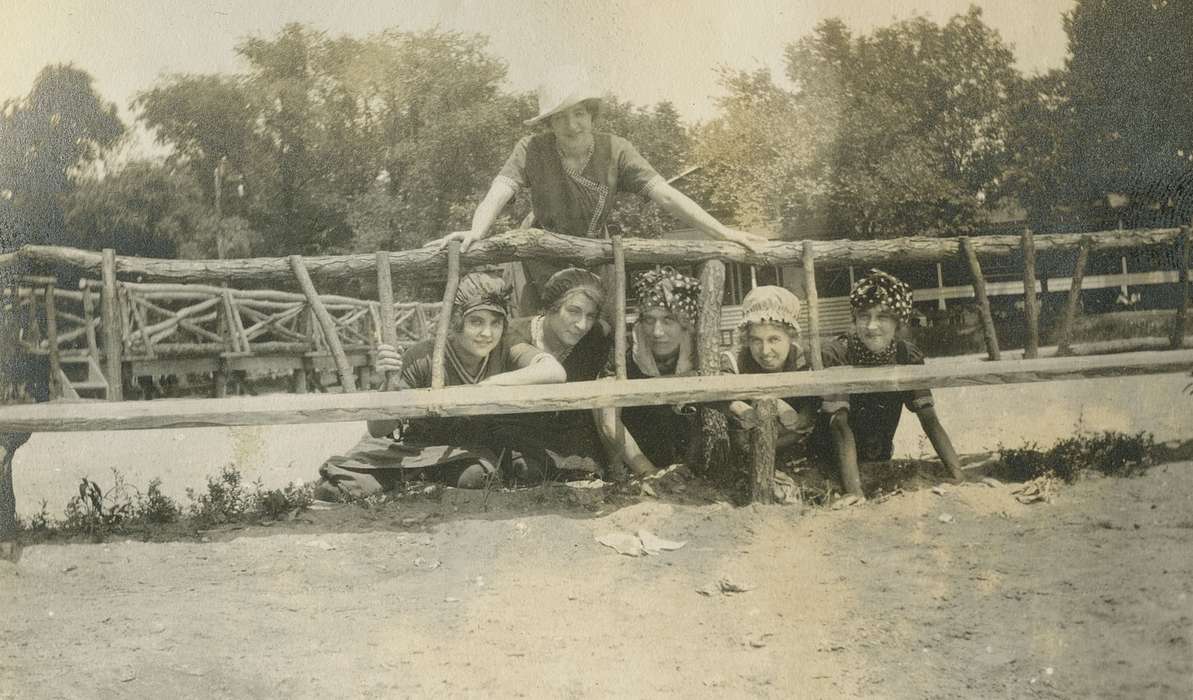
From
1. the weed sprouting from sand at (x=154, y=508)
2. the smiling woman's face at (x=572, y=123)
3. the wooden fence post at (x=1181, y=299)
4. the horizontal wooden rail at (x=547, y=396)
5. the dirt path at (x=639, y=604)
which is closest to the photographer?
the dirt path at (x=639, y=604)

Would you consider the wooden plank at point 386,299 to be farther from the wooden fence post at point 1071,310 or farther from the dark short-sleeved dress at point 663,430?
the wooden fence post at point 1071,310

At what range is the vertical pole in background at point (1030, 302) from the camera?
11.2ft

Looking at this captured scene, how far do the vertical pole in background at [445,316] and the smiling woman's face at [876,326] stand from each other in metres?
1.54

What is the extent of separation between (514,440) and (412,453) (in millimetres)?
402

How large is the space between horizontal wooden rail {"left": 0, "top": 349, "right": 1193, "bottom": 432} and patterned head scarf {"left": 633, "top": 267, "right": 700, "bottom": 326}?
0.97ft

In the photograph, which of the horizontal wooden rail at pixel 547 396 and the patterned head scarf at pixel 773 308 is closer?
the horizontal wooden rail at pixel 547 396

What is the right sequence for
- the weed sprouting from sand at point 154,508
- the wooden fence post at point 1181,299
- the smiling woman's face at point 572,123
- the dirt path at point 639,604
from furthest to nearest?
1. the wooden fence post at point 1181,299
2. the smiling woman's face at point 572,123
3. the weed sprouting from sand at point 154,508
4. the dirt path at point 639,604

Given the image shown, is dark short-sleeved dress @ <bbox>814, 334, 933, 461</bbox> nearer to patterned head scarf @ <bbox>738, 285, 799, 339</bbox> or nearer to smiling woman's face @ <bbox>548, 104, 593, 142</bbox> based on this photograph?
patterned head scarf @ <bbox>738, 285, 799, 339</bbox>

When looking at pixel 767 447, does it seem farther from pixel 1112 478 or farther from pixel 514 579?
pixel 1112 478

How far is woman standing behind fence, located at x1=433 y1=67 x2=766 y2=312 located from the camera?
10.7 feet

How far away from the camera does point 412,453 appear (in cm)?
341

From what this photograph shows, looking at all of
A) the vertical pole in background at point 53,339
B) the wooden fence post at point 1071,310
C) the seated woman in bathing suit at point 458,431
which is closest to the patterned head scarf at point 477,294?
the seated woman in bathing suit at point 458,431

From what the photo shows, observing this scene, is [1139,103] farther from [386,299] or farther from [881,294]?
[386,299]

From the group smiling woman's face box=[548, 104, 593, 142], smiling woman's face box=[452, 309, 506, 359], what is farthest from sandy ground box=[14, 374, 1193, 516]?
smiling woman's face box=[548, 104, 593, 142]
